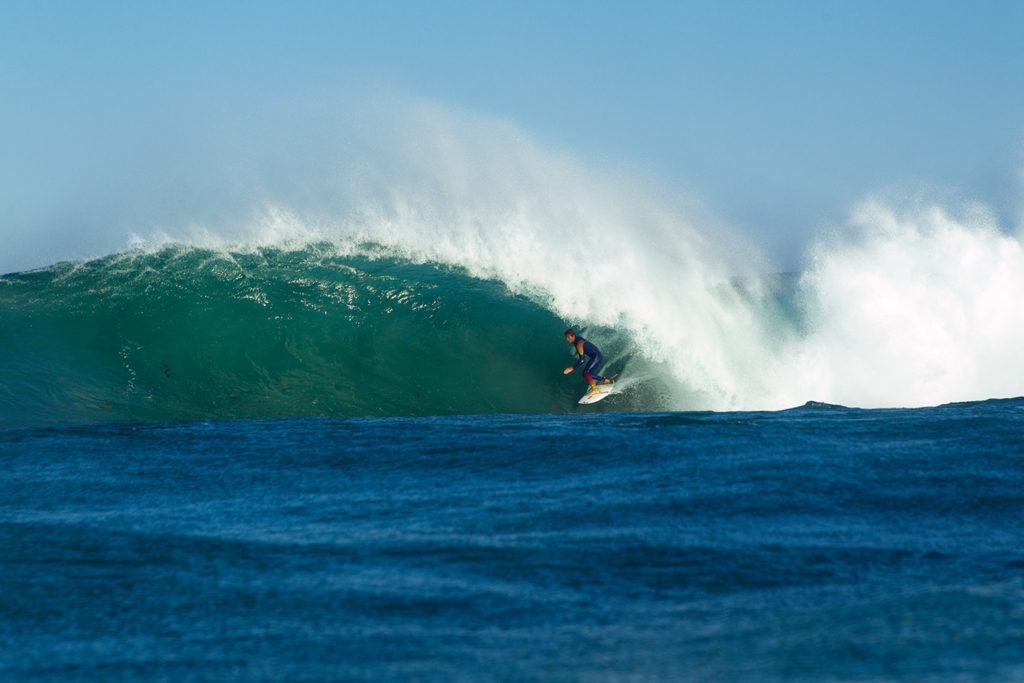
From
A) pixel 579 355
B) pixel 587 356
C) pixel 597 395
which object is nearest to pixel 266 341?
pixel 579 355

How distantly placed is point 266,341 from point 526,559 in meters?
9.48

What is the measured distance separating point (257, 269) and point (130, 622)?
38.0 feet

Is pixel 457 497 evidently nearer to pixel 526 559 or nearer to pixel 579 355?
pixel 526 559

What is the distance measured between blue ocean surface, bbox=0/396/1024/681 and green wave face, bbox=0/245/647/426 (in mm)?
3628

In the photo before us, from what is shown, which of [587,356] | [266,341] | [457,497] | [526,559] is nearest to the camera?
[526,559]

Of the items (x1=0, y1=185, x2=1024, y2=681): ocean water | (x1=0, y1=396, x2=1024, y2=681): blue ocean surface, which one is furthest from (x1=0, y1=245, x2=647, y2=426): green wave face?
(x1=0, y1=396, x2=1024, y2=681): blue ocean surface

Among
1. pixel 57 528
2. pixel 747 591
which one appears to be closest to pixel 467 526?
pixel 747 591

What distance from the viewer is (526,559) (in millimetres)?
4609

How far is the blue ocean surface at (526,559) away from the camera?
11.0 feet

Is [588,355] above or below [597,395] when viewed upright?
above

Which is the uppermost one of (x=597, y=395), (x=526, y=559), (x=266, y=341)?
(x=266, y=341)

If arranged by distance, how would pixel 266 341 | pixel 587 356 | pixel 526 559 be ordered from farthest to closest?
pixel 266 341, pixel 587 356, pixel 526 559

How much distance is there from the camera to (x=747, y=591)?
13.4ft

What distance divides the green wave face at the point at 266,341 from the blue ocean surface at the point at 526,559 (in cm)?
363
